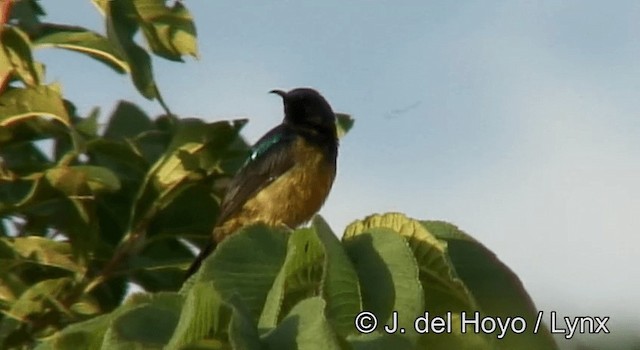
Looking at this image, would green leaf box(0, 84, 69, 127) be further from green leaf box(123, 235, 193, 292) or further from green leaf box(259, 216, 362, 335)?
green leaf box(259, 216, 362, 335)

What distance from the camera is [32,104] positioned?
13.2 feet

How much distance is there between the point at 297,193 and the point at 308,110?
63 centimetres

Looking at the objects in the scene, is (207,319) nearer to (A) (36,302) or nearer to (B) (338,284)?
(B) (338,284)

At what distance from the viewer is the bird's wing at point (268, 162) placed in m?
5.82

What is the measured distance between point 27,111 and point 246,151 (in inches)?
29.0

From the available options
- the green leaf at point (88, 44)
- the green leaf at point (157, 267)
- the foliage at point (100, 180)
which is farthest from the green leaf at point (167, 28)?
the green leaf at point (157, 267)

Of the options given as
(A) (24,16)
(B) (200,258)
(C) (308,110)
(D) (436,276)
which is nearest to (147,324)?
(D) (436,276)

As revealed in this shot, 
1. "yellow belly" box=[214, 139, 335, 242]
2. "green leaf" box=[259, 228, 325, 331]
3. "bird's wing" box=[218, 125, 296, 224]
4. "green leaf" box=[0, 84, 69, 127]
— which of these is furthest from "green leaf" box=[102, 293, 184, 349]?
"yellow belly" box=[214, 139, 335, 242]

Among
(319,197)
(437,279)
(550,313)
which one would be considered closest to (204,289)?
(437,279)

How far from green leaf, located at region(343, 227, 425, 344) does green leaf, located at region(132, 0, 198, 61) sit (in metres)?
1.73

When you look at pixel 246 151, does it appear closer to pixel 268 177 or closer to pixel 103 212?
pixel 103 212

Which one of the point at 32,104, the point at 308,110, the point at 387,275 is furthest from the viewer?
the point at 308,110

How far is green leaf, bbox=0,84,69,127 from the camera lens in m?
4.02

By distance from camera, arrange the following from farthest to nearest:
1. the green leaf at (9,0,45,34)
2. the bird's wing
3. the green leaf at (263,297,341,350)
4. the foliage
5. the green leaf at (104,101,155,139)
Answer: the bird's wing < the green leaf at (104,101,155,139) < the green leaf at (9,0,45,34) < the foliage < the green leaf at (263,297,341,350)
